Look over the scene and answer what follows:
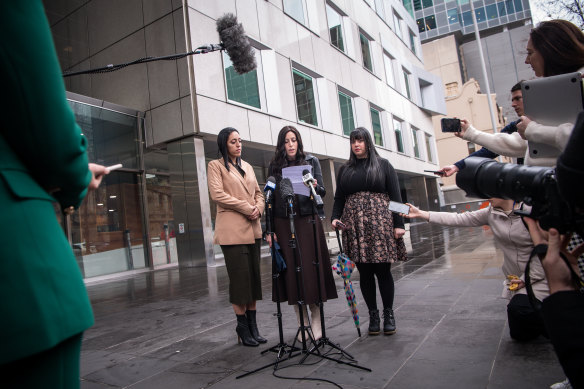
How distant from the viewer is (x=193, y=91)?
1177cm

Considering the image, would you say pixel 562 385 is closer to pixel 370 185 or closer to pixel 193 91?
pixel 370 185

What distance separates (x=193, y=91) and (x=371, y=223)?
928 centimetres

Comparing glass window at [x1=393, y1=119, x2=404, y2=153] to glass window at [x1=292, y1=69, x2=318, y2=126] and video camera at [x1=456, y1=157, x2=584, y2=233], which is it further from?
video camera at [x1=456, y1=157, x2=584, y2=233]

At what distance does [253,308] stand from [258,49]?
495 inches

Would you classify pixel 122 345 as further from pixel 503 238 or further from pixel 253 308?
pixel 503 238

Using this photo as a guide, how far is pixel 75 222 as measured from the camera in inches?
460

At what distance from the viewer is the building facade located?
1199cm

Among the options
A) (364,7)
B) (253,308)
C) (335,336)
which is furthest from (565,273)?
(364,7)

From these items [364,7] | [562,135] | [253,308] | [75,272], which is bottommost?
[253,308]

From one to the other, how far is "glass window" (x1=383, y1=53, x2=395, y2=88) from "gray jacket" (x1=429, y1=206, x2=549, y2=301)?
23256mm

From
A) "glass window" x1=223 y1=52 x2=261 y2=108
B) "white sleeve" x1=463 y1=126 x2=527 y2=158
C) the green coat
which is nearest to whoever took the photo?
the green coat

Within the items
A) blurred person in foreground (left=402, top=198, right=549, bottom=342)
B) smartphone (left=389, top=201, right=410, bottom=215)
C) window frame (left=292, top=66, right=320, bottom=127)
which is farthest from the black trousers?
window frame (left=292, top=66, right=320, bottom=127)

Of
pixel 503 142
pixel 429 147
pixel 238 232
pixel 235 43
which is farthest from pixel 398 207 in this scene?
pixel 429 147

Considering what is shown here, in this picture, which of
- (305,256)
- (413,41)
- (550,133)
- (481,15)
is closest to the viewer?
(550,133)
